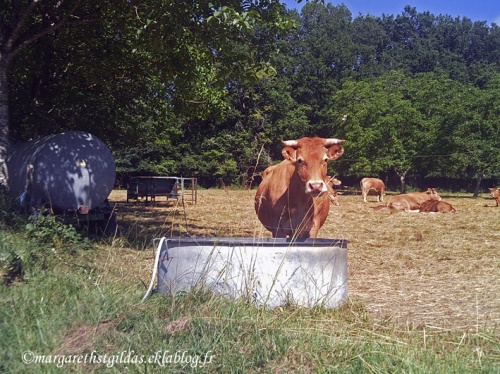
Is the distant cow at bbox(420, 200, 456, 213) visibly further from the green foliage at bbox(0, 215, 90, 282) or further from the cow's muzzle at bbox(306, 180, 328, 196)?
the green foliage at bbox(0, 215, 90, 282)

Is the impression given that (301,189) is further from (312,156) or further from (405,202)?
(405,202)

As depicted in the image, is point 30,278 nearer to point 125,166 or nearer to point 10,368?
point 10,368

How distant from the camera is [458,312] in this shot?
5.12 m

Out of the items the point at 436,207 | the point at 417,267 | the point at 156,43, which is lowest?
the point at 417,267

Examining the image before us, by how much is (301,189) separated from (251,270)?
2417 millimetres

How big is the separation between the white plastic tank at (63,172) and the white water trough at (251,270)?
216 inches

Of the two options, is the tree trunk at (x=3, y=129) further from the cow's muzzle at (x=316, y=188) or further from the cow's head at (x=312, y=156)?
the cow's muzzle at (x=316, y=188)

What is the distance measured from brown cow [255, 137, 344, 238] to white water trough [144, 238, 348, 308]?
47.4 inches

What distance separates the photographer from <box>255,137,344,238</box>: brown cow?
6480 millimetres

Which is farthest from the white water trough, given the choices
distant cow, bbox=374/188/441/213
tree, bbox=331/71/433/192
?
tree, bbox=331/71/433/192

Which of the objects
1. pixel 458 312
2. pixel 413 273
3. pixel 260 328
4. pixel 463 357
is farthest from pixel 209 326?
pixel 413 273

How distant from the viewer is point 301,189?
7086 mm

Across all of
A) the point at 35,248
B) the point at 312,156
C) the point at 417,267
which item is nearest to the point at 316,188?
the point at 312,156

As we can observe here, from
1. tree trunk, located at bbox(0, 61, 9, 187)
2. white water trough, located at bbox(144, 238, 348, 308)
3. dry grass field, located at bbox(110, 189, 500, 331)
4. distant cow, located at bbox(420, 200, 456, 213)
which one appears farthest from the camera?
distant cow, located at bbox(420, 200, 456, 213)
